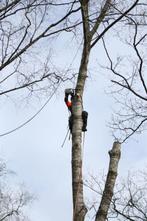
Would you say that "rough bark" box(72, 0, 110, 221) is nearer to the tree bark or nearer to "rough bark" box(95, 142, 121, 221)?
the tree bark

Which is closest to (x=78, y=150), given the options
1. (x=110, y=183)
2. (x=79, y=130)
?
(x=79, y=130)

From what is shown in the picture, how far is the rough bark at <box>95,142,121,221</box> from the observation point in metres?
6.52

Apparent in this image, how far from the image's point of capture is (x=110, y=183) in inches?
265

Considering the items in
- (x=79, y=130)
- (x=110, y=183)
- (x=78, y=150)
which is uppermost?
(x=79, y=130)

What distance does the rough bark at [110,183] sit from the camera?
21.4 feet

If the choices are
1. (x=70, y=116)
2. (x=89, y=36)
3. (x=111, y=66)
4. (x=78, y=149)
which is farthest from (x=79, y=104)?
(x=111, y=66)

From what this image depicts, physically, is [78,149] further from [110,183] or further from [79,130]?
[110,183]

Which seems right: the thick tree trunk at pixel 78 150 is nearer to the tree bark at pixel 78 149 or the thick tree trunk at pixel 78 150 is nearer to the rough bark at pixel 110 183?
the tree bark at pixel 78 149

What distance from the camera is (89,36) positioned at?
864cm

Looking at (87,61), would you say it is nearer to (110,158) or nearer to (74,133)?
(74,133)

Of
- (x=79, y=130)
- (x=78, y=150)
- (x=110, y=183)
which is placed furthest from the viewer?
(x=79, y=130)

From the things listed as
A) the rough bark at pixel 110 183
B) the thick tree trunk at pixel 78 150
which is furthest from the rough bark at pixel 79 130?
the rough bark at pixel 110 183

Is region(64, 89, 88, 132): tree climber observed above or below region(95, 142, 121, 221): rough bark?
above

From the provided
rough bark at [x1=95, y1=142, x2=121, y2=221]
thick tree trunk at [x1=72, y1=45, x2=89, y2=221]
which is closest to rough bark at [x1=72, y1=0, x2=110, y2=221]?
thick tree trunk at [x1=72, y1=45, x2=89, y2=221]
